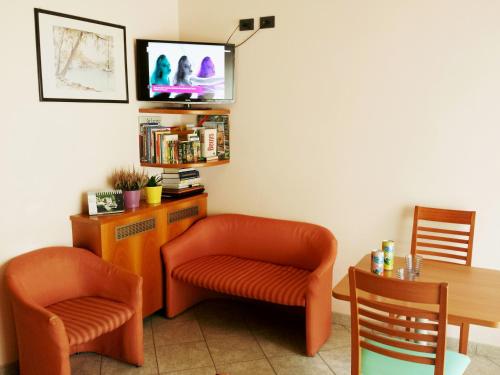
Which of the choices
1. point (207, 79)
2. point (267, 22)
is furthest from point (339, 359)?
point (267, 22)

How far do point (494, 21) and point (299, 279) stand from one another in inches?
81.9

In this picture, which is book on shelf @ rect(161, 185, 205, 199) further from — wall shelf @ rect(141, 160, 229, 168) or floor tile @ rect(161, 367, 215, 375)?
floor tile @ rect(161, 367, 215, 375)

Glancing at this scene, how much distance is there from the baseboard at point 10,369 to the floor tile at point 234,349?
122cm

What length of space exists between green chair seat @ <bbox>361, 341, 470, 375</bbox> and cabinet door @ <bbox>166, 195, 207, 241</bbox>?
1.91 m

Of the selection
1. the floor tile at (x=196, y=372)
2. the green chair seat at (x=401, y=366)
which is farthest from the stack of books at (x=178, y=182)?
the green chair seat at (x=401, y=366)

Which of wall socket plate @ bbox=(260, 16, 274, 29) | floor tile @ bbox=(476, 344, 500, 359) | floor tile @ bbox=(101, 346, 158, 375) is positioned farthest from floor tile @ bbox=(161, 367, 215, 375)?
wall socket plate @ bbox=(260, 16, 274, 29)

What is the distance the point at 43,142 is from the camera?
118 inches

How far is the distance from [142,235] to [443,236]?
2.11 meters

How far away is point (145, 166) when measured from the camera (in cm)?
379

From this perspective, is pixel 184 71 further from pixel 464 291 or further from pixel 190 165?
pixel 464 291

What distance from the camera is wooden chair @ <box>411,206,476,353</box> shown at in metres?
3.00

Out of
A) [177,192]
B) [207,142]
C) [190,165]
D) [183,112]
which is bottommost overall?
[177,192]

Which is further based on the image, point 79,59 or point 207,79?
point 207,79

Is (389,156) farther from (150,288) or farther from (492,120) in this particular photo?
(150,288)
